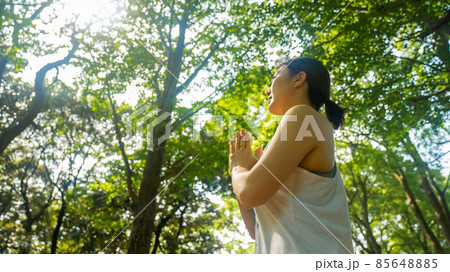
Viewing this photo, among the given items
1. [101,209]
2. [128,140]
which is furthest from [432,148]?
[101,209]

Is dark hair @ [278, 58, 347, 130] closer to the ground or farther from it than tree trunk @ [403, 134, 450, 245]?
closer to the ground

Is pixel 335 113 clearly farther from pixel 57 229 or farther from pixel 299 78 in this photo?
pixel 57 229

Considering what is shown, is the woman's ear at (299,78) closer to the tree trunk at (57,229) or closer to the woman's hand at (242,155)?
the woman's hand at (242,155)

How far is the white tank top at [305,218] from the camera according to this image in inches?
38.9

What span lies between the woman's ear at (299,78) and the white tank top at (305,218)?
0.51 m

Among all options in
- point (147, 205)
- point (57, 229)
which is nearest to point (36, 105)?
point (147, 205)

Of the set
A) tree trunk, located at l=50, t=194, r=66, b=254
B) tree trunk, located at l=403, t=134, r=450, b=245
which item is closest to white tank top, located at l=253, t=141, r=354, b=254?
tree trunk, located at l=403, t=134, r=450, b=245

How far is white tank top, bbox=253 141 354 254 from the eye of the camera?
987mm

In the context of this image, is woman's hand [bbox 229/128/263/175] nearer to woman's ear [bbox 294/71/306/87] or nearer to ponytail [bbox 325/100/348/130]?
woman's ear [bbox 294/71/306/87]

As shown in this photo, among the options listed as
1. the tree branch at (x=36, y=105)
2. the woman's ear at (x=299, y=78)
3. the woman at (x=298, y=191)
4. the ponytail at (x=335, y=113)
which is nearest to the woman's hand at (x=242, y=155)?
the woman at (x=298, y=191)

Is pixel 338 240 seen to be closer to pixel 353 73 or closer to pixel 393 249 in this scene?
pixel 353 73

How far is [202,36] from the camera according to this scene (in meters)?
11.3

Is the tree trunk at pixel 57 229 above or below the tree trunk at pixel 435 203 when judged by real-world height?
below

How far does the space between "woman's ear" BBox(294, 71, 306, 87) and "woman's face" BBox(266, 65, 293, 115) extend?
3cm
